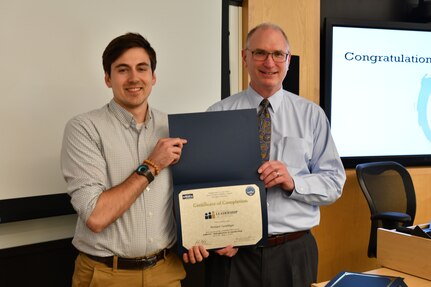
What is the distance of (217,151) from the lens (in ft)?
5.73

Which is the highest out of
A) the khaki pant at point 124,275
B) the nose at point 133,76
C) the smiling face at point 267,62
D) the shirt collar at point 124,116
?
the smiling face at point 267,62

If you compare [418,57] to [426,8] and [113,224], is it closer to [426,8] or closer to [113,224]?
[426,8]

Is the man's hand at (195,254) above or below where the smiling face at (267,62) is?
below

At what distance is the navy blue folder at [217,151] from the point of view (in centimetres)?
172

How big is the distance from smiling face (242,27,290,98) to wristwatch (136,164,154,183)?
0.70 metres

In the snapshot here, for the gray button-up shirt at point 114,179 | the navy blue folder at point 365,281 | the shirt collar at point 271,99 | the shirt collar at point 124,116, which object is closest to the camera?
the navy blue folder at point 365,281

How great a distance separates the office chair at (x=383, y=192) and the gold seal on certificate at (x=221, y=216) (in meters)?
1.52

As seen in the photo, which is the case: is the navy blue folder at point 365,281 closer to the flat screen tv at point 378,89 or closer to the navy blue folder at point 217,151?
the navy blue folder at point 217,151

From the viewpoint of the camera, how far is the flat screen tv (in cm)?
352

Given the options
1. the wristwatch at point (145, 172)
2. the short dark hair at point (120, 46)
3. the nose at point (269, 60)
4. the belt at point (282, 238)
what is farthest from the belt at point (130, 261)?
the nose at point (269, 60)

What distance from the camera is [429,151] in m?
3.83

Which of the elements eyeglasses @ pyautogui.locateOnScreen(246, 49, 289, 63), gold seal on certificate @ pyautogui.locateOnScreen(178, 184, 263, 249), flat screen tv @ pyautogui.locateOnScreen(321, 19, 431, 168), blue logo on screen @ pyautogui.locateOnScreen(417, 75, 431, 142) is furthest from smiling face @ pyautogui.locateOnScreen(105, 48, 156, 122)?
blue logo on screen @ pyautogui.locateOnScreen(417, 75, 431, 142)

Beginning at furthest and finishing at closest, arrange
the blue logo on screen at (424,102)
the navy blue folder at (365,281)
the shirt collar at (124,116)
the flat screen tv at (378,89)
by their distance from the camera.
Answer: the blue logo on screen at (424,102), the flat screen tv at (378,89), the shirt collar at (124,116), the navy blue folder at (365,281)

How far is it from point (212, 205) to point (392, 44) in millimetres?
2700
